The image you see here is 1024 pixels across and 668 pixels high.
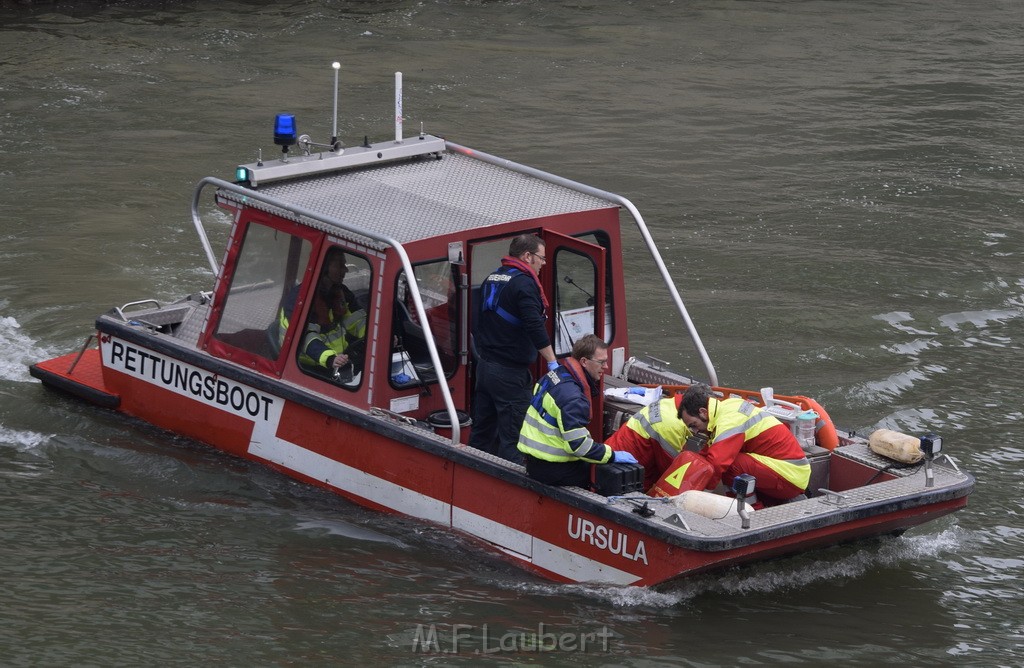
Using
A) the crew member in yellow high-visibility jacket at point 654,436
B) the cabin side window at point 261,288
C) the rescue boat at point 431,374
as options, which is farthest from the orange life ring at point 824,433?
the cabin side window at point 261,288

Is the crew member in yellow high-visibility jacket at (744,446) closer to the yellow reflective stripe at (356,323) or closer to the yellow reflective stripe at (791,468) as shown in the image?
the yellow reflective stripe at (791,468)

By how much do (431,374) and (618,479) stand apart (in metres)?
1.55

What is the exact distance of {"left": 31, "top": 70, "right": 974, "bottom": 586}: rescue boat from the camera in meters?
7.51

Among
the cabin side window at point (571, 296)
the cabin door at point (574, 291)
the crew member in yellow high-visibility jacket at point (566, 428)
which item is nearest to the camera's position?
the crew member in yellow high-visibility jacket at point (566, 428)

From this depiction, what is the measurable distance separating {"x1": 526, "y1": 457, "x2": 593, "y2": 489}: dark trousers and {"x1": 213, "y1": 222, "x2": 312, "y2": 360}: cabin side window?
6.83 ft

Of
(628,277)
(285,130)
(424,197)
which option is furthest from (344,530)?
(628,277)

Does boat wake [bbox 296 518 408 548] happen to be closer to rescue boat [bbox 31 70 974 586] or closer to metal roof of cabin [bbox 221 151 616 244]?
rescue boat [bbox 31 70 974 586]

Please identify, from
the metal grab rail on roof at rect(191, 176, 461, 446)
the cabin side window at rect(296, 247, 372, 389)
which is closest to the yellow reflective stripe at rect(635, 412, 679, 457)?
the metal grab rail on roof at rect(191, 176, 461, 446)

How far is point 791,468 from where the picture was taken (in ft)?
25.5

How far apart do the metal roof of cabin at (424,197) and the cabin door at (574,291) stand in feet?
0.93

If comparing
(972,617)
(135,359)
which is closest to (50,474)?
(135,359)

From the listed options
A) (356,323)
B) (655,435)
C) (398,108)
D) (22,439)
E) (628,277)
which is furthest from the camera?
(628,277)

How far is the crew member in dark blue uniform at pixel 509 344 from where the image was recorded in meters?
8.13

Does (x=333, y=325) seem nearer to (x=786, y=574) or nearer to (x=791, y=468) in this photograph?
(x=791, y=468)
